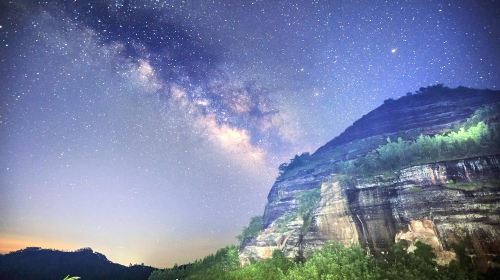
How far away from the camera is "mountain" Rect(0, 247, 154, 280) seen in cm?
10132

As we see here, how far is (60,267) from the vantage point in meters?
112

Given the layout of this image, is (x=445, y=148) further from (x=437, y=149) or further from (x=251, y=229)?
(x=251, y=229)

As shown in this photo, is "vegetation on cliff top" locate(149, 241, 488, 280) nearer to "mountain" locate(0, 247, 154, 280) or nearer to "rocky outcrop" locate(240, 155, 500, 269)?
"rocky outcrop" locate(240, 155, 500, 269)

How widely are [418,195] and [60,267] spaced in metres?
134

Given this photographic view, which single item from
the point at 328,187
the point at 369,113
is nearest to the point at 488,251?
the point at 328,187

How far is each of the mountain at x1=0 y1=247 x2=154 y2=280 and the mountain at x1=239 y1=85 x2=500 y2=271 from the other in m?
69.1

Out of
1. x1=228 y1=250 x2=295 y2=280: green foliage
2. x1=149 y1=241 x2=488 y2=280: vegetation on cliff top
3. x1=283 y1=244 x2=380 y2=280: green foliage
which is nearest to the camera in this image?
x1=149 y1=241 x2=488 y2=280: vegetation on cliff top

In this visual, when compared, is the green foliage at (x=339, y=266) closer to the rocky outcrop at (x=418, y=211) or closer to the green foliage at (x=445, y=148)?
the rocky outcrop at (x=418, y=211)

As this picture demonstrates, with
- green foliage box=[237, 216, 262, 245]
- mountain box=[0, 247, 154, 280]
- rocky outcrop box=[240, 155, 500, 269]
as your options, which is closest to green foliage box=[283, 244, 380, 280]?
rocky outcrop box=[240, 155, 500, 269]

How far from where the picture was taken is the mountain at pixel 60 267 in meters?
101

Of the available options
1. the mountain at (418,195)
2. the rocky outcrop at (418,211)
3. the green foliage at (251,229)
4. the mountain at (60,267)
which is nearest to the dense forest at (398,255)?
the mountain at (418,195)

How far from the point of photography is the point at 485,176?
29953 millimetres

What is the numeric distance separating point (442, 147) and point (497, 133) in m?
5.77

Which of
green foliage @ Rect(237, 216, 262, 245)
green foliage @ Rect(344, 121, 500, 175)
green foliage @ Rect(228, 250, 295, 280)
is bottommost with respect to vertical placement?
green foliage @ Rect(228, 250, 295, 280)
